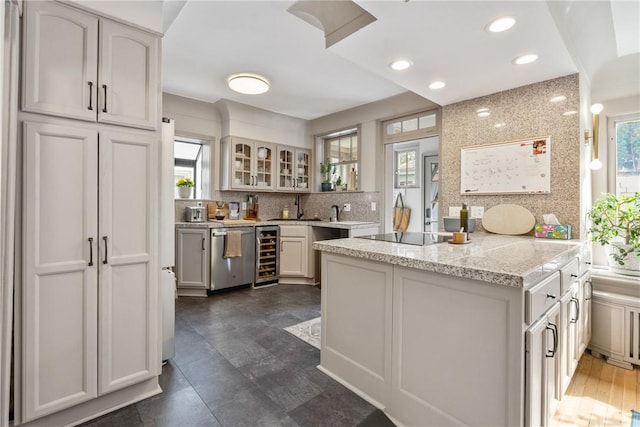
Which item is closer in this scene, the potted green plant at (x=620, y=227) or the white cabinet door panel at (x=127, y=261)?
the white cabinet door panel at (x=127, y=261)

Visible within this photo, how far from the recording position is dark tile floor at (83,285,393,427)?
5.41ft

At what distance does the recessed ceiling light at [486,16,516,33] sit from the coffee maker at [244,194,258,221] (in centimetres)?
375

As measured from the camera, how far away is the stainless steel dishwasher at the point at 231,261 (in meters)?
3.82

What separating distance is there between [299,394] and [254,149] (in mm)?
3457

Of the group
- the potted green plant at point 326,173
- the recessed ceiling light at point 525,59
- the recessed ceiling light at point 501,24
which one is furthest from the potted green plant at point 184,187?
the recessed ceiling light at point 525,59

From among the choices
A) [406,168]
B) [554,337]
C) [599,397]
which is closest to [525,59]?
[554,337]

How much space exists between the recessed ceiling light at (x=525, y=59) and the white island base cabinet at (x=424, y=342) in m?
1.81

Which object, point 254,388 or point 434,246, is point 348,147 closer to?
point 434,246

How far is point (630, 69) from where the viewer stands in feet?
8.62

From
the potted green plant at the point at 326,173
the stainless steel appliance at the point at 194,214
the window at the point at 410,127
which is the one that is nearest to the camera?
the window at the point at 410,127

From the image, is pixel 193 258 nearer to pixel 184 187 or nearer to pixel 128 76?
pixel 184 187

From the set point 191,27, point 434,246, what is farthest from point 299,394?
point 191,27

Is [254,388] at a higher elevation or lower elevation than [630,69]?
lower

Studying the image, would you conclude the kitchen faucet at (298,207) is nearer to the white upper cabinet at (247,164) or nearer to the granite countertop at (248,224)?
the white upper cabinet at (247,164)
